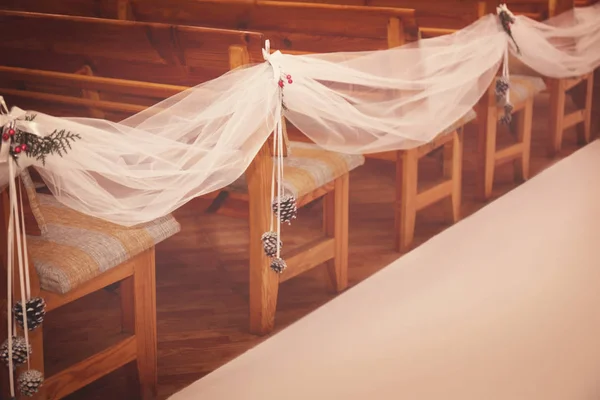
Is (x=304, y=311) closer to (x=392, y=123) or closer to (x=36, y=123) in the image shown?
(x=392, y=123)

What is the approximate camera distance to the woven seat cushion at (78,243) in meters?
2.21

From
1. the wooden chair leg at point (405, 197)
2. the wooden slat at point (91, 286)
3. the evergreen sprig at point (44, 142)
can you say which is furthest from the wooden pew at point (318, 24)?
the evergreen sprig at point (44, 142)

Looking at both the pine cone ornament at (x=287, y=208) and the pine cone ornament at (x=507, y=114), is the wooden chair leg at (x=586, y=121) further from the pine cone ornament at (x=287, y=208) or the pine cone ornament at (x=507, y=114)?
the pine cone ornament at (x=287, y=208)

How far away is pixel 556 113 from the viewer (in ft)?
15.8

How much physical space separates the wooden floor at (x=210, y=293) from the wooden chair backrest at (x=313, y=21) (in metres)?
0.75

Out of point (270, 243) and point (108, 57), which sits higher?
point (108, 57)

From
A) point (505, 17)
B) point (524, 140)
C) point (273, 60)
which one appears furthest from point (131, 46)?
point (524, 140)

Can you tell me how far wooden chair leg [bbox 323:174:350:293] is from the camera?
10.5ft

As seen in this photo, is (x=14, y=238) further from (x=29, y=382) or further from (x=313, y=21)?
(x=313, y=21)

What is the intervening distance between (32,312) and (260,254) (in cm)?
94

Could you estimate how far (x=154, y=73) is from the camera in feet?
9.73

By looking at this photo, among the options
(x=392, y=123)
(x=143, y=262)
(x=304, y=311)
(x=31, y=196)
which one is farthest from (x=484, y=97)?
(x=31, y=196)

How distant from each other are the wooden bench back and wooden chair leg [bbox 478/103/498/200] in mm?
1596

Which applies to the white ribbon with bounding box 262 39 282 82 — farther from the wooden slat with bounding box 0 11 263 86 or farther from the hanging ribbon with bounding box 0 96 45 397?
the hanging ribbon with bounding box 0 96 45 397
